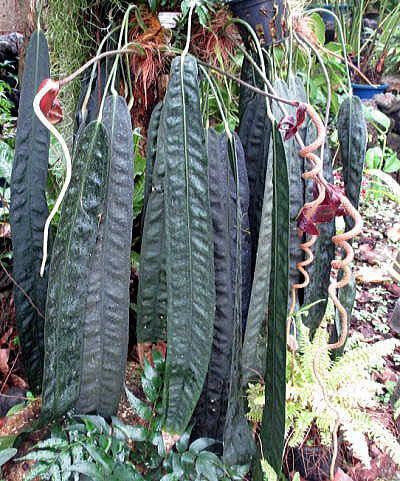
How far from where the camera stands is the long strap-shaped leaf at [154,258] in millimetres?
828

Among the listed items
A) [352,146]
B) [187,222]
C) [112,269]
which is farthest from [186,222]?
[352,146]

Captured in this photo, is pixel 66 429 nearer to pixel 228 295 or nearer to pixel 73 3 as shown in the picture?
pixel 228 295

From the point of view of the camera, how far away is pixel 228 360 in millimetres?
874

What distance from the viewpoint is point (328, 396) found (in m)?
1.08

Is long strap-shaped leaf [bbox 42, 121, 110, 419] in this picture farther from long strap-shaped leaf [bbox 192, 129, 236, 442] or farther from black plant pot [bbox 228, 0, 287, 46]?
black plant pot [bbox 228, 0, 287, 46]

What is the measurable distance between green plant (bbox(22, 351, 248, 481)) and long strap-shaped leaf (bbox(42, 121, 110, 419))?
201 millimetres

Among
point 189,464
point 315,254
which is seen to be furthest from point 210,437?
point 315,254

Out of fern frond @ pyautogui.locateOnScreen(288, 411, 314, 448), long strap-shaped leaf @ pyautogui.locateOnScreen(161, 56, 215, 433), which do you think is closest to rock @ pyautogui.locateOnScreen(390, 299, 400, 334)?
fern frond @ pyautogui.locateOnScreen(288, 411, 314, 448)

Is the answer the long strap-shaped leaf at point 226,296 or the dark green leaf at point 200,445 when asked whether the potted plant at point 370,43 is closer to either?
the long strap-shaped leaf at point 226,296

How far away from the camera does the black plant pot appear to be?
0.90 metres

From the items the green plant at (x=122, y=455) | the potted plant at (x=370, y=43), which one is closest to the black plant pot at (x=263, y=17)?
the green plant at (x=122, y=455)

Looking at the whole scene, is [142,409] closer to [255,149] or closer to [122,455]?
[122,455]

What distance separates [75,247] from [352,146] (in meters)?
0.58

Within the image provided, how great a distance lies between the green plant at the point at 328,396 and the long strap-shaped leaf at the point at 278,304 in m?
0.30
